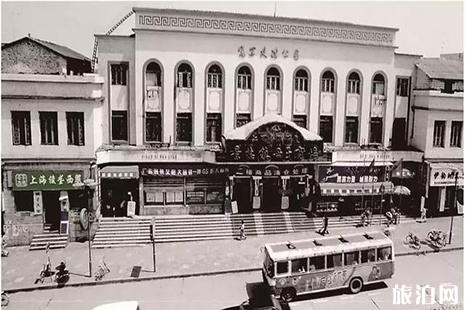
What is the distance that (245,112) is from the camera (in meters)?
27.2

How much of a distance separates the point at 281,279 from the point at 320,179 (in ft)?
35.3

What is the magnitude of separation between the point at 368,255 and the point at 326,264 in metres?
2.19

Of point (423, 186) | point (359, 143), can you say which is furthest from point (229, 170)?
point (423, 186)

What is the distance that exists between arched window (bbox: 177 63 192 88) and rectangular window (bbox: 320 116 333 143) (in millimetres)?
9281

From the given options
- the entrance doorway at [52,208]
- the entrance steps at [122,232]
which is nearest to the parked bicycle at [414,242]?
the entrance steps at [122,232]

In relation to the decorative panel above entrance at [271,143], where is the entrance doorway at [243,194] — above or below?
below

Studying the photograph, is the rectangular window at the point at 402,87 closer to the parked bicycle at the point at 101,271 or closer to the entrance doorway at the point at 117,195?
the entrance doorway at the point at 117,195

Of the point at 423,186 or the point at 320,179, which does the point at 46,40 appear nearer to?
the point at 320,179

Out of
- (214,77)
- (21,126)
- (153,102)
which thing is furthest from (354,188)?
(21,126)

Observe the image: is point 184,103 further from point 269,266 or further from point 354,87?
point 269,266

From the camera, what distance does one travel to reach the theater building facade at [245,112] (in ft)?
83.3

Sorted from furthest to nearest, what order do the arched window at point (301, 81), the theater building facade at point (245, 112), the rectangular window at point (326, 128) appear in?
the rectangular window at point (326, 128)
the arched window at point (301, 81)
the theater building facade at point (245, 112)

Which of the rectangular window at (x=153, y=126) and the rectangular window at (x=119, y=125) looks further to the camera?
the rectangular window at (x=153, y=126)

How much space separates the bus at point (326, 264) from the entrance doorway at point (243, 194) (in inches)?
346
